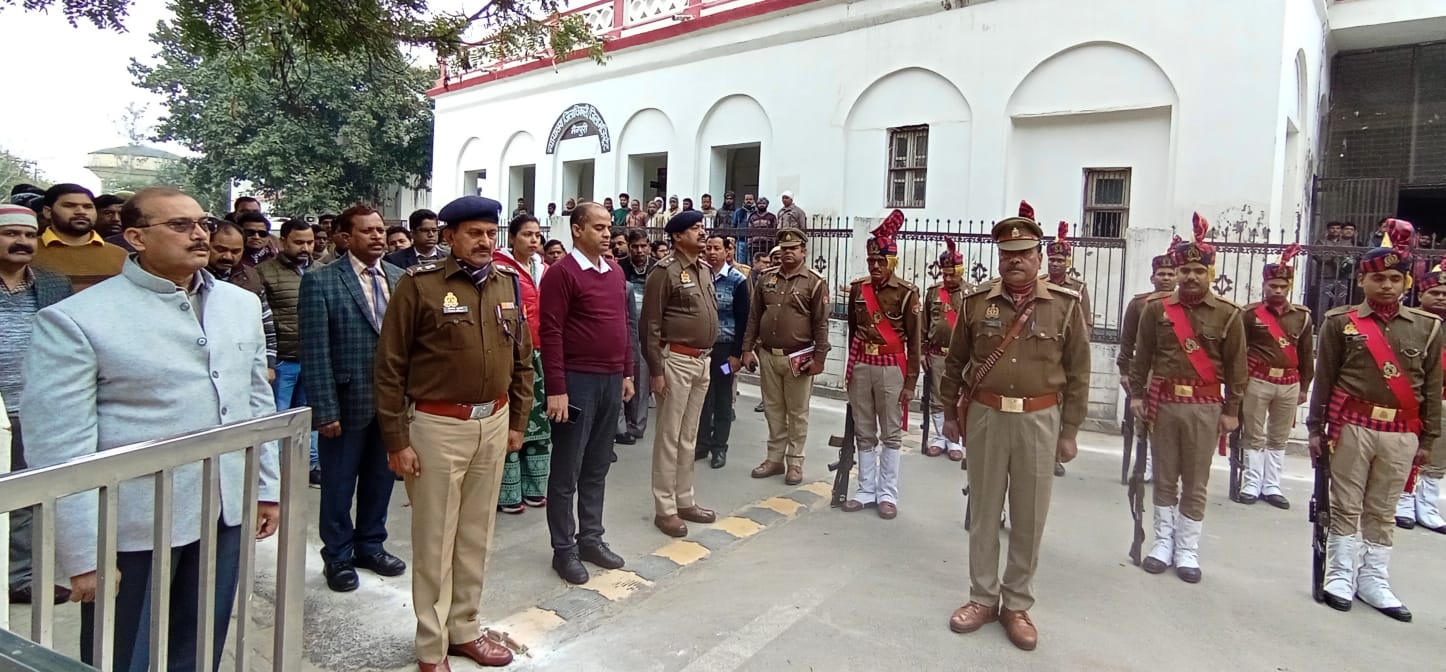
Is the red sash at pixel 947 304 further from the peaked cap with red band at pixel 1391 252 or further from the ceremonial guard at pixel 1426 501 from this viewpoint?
the ceremonial guard at pixel 1426 501

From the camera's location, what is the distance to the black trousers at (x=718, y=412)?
6.89 metres

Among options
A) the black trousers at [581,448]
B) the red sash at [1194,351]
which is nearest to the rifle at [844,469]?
the black trousers at [581,448]

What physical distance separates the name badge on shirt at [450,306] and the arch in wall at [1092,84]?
1034 cm

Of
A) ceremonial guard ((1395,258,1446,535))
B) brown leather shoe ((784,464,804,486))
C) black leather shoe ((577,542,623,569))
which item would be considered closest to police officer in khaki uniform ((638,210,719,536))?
black leather shoe ((577,542,623,569))

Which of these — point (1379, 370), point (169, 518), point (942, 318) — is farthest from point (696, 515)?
point (1379, 370)

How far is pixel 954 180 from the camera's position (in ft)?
40.6

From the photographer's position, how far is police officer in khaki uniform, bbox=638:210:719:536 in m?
5.07

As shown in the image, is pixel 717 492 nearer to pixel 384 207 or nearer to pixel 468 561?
pixel 468 561

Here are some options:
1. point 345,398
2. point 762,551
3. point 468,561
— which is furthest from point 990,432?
point 345,398

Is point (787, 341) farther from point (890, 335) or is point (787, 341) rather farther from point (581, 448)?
point (581, 448)

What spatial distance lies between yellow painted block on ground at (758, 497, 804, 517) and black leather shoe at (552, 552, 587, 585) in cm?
177

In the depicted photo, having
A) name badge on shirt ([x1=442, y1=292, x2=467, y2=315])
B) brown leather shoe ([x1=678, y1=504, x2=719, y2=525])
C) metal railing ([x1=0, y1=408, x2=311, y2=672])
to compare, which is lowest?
brown leather shoe ([x1=678, y1=504, x2=719, y2=525])

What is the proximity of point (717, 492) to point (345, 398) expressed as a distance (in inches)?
112

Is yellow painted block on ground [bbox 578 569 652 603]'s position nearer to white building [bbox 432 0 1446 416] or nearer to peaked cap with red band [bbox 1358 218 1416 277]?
peaked cap with red band [bbox 1358 218 1416 277]
